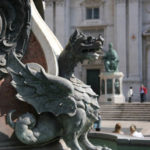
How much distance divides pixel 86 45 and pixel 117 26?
24.1 meters

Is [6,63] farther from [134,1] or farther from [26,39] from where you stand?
[134,1]

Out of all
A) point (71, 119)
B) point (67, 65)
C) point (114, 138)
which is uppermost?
point (67, 65)

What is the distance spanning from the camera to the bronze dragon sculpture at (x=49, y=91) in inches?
125

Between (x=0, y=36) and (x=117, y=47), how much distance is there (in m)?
23.9

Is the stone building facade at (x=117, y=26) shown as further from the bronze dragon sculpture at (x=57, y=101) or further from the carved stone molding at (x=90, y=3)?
the bronze dragon sculpture at (x=57, y=101)

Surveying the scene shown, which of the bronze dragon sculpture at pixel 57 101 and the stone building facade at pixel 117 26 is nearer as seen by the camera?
the bronze dragon sculpture at pixel 57 101

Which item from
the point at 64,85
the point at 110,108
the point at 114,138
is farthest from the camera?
the point at 110,108

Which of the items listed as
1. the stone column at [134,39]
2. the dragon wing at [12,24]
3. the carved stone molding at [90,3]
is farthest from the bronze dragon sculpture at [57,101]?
the carved stone molding at [90,3]

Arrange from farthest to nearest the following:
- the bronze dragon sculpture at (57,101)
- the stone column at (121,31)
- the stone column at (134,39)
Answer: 1. the stone column at (121,31)
2. the stone column at (134,39)
3. the bronze dragon sculpture at (57,101)

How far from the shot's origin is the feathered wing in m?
3.17

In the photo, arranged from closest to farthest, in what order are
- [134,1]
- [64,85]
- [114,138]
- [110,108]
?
1. [64,85]
2. [114,138]
3. [110,108]
4. [134,1]

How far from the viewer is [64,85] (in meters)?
3.16

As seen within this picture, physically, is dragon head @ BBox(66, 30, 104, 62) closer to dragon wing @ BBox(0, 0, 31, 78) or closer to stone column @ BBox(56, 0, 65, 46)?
dragon wing @ BBox(0, 0, 31, 78)

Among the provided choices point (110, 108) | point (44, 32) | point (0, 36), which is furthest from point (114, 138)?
point (110, 108)
